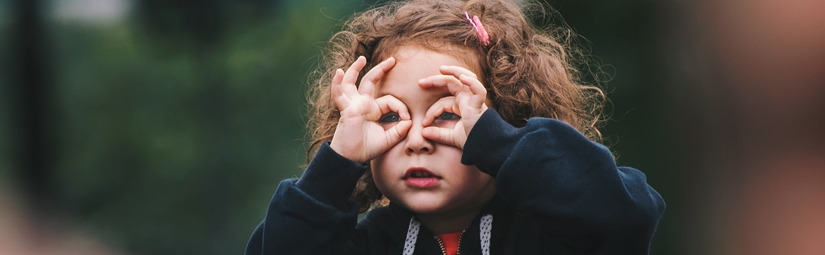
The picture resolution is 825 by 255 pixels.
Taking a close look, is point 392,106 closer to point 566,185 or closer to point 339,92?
point 339,92

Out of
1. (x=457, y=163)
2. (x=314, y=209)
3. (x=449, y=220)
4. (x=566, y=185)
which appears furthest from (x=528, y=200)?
(x=314, y=209)

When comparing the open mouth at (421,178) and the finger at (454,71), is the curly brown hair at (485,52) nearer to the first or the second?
the finger at (454,71)

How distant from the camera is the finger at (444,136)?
1378 millimetres

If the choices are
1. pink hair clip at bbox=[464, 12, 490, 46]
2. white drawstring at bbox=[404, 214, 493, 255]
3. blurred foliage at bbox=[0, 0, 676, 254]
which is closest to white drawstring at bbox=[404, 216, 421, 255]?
white drawstring at bbox=[404, 214, 493, 255]

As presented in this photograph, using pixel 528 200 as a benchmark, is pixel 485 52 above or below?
above

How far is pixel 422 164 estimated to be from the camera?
1.39m

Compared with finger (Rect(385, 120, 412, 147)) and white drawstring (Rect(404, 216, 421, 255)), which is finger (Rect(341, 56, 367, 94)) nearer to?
finger (Rect(385, 120, 412, 147))

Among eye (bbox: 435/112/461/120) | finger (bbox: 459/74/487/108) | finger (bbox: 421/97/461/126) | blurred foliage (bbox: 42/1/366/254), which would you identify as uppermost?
finger (bbox: 459/74/487/108)

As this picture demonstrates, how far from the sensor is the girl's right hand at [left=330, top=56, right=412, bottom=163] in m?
1.41

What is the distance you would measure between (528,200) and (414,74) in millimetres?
358

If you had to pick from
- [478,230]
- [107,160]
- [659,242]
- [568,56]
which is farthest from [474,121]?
[107,160]

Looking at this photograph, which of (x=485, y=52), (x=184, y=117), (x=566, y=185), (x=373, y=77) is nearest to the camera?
(x=566, y=185)

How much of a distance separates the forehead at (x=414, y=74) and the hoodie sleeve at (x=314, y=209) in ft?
0.58

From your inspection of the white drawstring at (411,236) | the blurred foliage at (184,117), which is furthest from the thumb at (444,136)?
the blurred foliage at (184,117)
